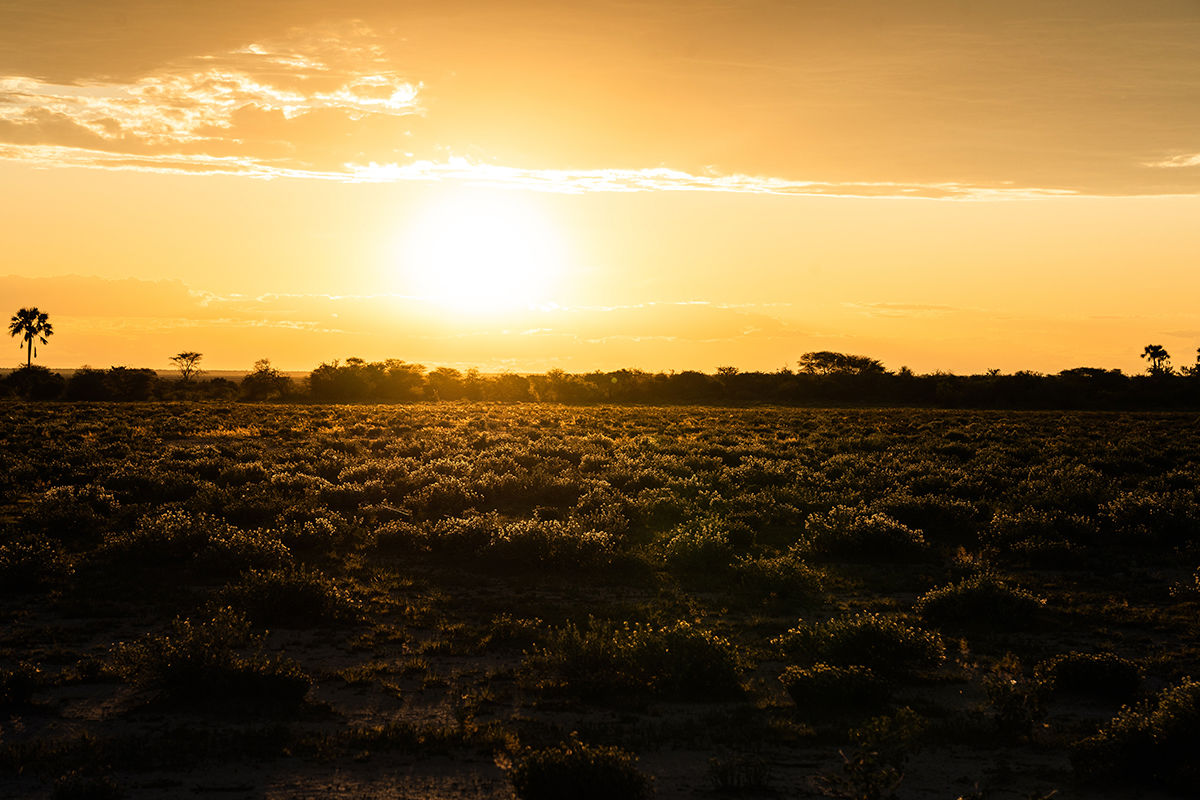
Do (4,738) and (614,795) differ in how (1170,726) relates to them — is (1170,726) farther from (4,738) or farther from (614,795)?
(4,738)

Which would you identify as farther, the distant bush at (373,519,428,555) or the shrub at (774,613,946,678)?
the distant bush at (373,519,428,555)

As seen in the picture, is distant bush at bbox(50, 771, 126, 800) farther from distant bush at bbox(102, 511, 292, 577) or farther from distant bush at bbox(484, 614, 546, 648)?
distant bush at bbox(102, 511, 292, 577)

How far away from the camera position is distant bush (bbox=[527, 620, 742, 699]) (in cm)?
918

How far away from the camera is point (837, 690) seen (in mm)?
8945

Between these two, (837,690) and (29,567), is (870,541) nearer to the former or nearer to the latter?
(837,690)

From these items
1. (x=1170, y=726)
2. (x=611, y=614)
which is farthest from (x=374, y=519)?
(x=1170, y=726)

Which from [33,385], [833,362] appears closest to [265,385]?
[33,385]

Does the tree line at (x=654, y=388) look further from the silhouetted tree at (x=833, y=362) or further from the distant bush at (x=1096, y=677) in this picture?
the distant bush at (x=1096, y=677)

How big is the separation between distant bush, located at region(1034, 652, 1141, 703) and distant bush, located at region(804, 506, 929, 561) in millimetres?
6588

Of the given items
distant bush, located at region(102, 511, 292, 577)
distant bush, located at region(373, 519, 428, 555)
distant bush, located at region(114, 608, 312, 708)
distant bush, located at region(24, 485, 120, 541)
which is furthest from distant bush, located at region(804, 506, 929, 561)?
distant bush, located at region(24, 485, 120, 541)

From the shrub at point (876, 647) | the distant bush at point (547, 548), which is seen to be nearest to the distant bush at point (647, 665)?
the shrub at point (876, 647)

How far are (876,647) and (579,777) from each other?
4995 millimetres

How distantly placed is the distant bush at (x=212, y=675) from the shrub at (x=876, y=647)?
6180 millimetres

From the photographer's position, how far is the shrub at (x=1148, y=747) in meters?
7.08
